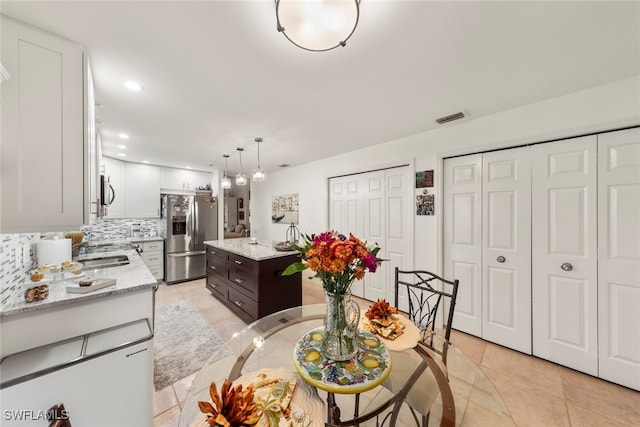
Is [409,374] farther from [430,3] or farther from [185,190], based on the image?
[185,190]

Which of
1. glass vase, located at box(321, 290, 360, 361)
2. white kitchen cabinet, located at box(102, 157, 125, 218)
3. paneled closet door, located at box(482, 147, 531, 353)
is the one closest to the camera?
glass vase, located at box(321, 290, 360, 361)

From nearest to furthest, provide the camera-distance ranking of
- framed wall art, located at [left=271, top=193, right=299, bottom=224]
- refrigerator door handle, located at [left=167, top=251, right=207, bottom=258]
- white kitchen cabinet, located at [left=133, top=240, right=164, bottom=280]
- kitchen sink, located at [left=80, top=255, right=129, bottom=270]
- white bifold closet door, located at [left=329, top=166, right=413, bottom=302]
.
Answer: kitchen sink, located at [left=80, top=255, right=129, bottom=270]
white bifold closet door, located at [left=329, top=166, right=413, bottom=302]
white kitchen cabinet, located at [left=133, top=240, right=164, bottom=280]
refrigerator door handle, located at [left=167, top=251, right=207, bottom=258]
framed wall art, located at [left=271, top=193, right=299, bottom=224]

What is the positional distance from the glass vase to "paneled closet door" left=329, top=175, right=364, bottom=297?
2.61 m

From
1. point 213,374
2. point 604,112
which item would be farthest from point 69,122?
point 604,112

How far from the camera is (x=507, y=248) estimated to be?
7.53 ft

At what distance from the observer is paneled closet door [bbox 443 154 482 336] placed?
2.47 m

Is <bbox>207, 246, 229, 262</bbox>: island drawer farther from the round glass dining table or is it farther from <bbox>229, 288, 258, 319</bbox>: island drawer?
the round glass dining table

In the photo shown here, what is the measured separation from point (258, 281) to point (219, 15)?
7.59ft

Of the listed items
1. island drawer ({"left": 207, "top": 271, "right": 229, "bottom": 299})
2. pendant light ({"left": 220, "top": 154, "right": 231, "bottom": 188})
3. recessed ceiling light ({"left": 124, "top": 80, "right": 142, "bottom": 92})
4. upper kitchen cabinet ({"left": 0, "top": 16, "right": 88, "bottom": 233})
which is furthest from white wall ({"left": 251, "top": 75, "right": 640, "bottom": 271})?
upper kitchen cabinet ({"left": 0, "top": 16, "right": 88, "bottom": 233})

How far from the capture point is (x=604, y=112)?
1776mm

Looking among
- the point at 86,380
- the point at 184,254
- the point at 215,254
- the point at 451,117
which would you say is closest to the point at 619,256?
the point at 451,117

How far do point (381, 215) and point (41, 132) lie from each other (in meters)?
3.29

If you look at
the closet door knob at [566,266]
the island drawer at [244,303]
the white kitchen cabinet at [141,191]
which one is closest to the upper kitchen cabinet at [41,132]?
the island drawer at [244,303]

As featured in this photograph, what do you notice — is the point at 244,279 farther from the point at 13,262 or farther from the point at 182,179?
Result: the point at 182,179
